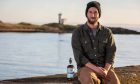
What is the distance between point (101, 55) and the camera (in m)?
8.46

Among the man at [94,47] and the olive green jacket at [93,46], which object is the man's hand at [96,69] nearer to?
the man at [94,47]

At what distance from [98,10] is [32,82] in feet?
11.5

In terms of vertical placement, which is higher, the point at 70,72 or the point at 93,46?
the point at 93,46

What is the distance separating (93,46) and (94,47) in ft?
0.07

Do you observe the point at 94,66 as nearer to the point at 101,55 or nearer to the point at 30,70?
the point at 101,55

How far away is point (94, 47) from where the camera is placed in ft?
27.6

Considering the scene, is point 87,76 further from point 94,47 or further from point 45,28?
point 45,28

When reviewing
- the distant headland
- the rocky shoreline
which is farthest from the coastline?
the rocky shoreline

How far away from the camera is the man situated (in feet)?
27.4

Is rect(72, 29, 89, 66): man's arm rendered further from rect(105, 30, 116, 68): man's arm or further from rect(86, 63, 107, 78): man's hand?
rect(105, 30, 116, 68): man's arm

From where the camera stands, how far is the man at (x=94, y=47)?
328 inches

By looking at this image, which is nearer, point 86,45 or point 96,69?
point 96,69

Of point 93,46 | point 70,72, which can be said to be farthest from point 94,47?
point 70,72

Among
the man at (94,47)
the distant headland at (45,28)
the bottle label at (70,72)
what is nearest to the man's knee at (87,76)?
the man at (94,47)
